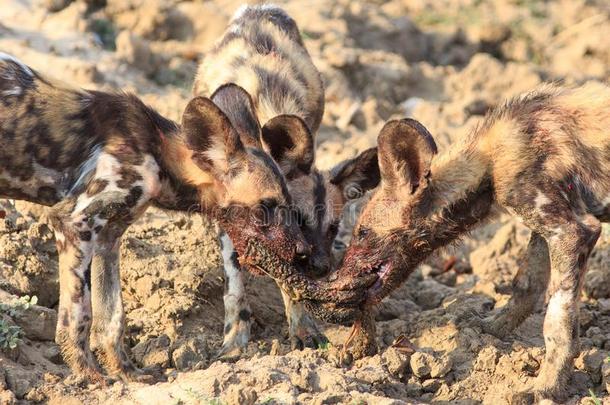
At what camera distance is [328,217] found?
8.80 metres

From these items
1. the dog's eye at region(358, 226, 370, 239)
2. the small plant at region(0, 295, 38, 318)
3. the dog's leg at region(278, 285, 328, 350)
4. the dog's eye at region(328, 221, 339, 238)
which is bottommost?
the dog's leg at region(278, 285, 328, 350)

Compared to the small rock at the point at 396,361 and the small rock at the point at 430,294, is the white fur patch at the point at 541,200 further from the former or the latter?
the small rock at the point at 430,294

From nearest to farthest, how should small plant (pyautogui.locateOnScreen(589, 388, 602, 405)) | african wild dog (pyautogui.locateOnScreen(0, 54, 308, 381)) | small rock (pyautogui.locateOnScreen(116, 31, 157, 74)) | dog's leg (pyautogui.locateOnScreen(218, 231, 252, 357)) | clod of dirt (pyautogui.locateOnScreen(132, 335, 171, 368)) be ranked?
small plant (pyautogui.locateOnScreen(589, 388, 602, 405)) → african wild dog (pyautogui.locateOnScreen(0, 54, 308, 381)) → clod of dirt (pyautogui.locateOnScreen(132, 335, 171, 368)) → dog's leg (pyautogui.locateOnScreen(218, 231, 252, 357)) → small rock (pyautogui.locateOnScreen(116, 31, 157, 74))

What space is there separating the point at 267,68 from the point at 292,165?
1.85 metres

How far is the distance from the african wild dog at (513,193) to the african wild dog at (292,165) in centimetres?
48

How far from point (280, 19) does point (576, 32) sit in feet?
25.1

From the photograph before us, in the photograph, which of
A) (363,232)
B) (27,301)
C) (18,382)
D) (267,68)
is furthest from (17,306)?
(267,68)

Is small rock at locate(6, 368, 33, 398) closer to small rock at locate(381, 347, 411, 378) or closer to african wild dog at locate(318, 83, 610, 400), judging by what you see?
african wild dog at locate(318, 83, 610, 400)

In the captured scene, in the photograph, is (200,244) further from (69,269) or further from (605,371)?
(605,371)

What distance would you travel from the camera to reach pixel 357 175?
9062 mm

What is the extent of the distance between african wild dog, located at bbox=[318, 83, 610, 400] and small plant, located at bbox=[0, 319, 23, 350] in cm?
210

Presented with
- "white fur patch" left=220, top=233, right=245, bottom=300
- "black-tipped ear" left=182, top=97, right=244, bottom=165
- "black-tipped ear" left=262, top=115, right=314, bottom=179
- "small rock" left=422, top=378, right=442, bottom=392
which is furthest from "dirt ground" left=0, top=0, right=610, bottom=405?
"black-tipped ear" left=182, top=97, right=244, bottom=165

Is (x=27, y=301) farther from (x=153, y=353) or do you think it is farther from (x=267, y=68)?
(x=267, y=68)

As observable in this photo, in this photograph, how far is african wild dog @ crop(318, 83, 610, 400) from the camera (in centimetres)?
775
